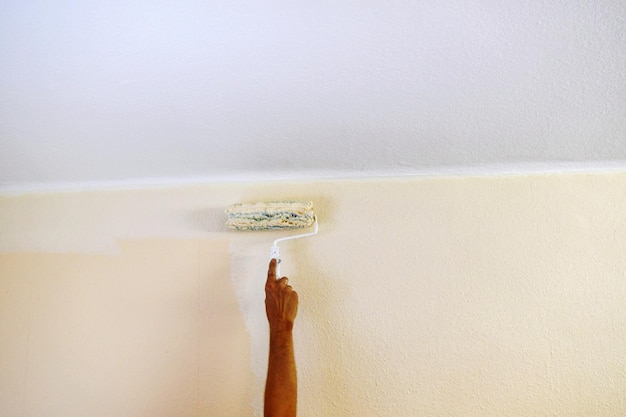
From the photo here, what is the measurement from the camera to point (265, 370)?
1.11m

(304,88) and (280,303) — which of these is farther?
(280,303)

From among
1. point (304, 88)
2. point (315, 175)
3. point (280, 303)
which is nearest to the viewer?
point (304, 88)

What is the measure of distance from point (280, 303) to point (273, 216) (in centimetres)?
24

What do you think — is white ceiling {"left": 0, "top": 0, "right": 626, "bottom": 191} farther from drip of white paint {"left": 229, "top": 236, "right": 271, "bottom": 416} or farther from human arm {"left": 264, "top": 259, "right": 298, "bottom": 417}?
human arm {"left": 264, "top": 259, "right": 298, "bottom": 417}

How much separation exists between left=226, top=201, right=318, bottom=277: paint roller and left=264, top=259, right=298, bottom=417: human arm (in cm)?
7

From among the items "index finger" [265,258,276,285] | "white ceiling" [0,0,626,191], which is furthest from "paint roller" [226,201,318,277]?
"white ceiling" [0,0,626,191]

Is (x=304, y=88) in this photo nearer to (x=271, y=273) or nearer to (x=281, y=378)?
(x=271, y=273)

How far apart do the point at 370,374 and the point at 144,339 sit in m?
0.65

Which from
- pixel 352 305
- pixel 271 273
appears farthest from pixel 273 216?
pixel 352 305

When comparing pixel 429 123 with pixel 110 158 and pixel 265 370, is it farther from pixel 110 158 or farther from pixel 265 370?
pixel 110 158

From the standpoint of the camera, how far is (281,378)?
98cm

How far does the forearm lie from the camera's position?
0.96 m

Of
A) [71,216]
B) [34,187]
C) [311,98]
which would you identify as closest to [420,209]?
[311,98]

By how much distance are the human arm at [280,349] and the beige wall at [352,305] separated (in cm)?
7
